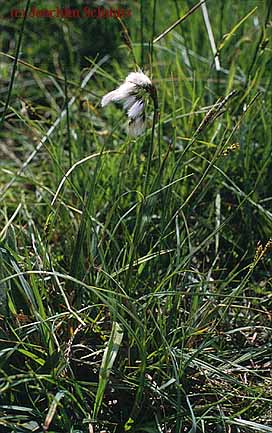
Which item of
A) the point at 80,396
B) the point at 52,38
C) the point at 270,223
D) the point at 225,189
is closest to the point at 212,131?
the point at 225,189

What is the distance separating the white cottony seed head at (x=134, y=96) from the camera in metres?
1.29

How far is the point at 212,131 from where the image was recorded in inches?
78.5

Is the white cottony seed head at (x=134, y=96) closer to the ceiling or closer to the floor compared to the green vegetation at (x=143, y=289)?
closer to the ceiling

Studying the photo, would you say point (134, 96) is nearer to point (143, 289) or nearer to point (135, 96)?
point (135, 96)

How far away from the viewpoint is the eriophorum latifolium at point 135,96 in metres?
1.29

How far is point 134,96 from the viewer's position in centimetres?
131

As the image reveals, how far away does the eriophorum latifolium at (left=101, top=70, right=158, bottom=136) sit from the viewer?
1.29m

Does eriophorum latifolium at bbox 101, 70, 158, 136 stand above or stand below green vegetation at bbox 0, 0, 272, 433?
above

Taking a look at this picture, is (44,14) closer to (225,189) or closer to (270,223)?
(225,189)

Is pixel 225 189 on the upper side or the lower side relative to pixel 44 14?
lower

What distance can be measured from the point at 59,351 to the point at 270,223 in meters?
0.62

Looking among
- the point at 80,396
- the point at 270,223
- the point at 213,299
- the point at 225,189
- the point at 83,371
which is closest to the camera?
the point at 80,396

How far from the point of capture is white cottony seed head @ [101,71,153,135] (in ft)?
4.22

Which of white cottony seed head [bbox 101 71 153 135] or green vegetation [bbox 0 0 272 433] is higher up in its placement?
white cottony seed head [bbox 101 71 153 135]
